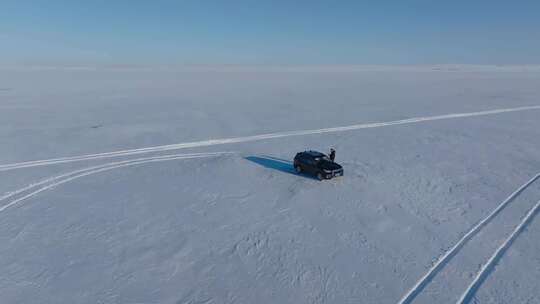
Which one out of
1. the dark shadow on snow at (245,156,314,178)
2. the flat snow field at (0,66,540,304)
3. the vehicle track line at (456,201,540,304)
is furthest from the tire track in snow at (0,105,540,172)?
the vehicle track line at (456,201,540,304)

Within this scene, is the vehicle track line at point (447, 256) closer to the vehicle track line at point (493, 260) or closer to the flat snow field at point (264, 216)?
the flat snow field at point (264, 216)

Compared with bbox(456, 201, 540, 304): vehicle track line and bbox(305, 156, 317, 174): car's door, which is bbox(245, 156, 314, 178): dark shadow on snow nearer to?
bbox(305, 156, 317, 174): car's door

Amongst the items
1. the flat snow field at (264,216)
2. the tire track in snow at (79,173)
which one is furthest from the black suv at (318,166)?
the tire track in snow at (79,173)

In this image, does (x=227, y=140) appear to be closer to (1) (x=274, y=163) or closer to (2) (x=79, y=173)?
(1) (x=274, y=163)

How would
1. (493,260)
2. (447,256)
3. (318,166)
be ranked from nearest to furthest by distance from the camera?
1. (493,260)
2. (447,256)
3. (318,166)

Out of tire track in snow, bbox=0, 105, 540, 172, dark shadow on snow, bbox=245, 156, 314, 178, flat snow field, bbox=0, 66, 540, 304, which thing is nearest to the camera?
flat snow field, bbox=0, 66, 540, 304

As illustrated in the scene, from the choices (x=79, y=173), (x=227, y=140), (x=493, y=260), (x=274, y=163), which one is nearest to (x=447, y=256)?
(x=493, y=260)

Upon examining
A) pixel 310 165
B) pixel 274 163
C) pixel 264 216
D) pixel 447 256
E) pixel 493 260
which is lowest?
pixel 493 260
